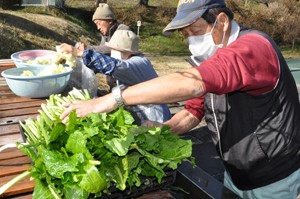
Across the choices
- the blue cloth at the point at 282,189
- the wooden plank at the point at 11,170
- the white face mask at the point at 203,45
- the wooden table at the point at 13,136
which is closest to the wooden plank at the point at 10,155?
the wooden table at the point at 13,136

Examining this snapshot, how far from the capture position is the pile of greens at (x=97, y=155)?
1.64 m

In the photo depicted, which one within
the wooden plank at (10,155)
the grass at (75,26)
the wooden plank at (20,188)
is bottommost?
the grass at (75,26)

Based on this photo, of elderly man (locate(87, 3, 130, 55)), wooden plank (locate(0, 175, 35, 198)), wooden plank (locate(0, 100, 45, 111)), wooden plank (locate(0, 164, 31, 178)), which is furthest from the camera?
elderly man (locate(87, 3, 130, 55))

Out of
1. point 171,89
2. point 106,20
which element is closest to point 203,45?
point 171,89

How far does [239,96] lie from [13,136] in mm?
1737

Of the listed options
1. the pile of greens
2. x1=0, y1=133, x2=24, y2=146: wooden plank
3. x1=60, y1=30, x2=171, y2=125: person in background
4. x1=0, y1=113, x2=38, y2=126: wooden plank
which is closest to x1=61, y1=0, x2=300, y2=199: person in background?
the pile of greens

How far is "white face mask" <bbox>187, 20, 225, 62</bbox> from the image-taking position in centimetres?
224

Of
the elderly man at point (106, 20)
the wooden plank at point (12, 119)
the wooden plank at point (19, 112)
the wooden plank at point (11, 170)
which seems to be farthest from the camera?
the elderly man at point (106, 20)

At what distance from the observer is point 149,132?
6.50 feet

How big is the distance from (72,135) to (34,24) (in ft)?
50.8

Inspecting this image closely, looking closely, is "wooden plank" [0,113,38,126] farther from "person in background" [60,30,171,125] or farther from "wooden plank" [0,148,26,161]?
"person in background" [60,30,171,125]

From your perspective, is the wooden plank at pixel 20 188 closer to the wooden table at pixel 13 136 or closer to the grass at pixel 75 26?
the wooden table at pixel 13 136

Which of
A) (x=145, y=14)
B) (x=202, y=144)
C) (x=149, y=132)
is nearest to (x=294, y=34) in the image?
(x=145, y=14)

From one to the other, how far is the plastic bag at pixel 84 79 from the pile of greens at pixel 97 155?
1631 mm
